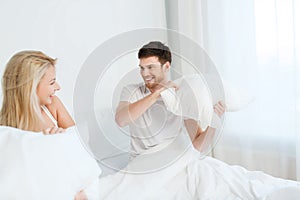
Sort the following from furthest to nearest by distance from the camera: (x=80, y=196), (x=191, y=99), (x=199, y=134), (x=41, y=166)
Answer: (x=199, y=134), (x=191, y=99), (x=80, y=196), (x=41, y=166)

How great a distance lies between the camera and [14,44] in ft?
5.38

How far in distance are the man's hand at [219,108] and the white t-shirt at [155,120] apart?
133 millimetres

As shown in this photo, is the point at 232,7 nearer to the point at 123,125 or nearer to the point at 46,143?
the point at 123,125

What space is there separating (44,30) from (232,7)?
111 centimetres

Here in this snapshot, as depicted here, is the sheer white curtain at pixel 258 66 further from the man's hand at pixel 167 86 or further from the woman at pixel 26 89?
the woman at pixel 26 89

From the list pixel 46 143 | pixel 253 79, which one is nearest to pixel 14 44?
pixel 46 143

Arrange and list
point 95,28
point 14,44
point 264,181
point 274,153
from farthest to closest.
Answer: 1. point 274,153
2. point 95,28
3. point 14,44
4. point 264,181

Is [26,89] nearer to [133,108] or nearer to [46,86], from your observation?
[46,86]

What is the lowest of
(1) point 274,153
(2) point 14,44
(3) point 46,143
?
(1) point 274,153

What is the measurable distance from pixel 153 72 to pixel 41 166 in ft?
1.84

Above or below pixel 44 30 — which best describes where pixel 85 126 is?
below

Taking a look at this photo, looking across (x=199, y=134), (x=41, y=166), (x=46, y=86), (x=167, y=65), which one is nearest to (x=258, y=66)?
(x=199, y=134)

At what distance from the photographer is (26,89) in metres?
1.17

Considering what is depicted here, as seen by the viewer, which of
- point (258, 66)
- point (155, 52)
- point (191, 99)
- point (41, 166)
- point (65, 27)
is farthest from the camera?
point (258, 66)
